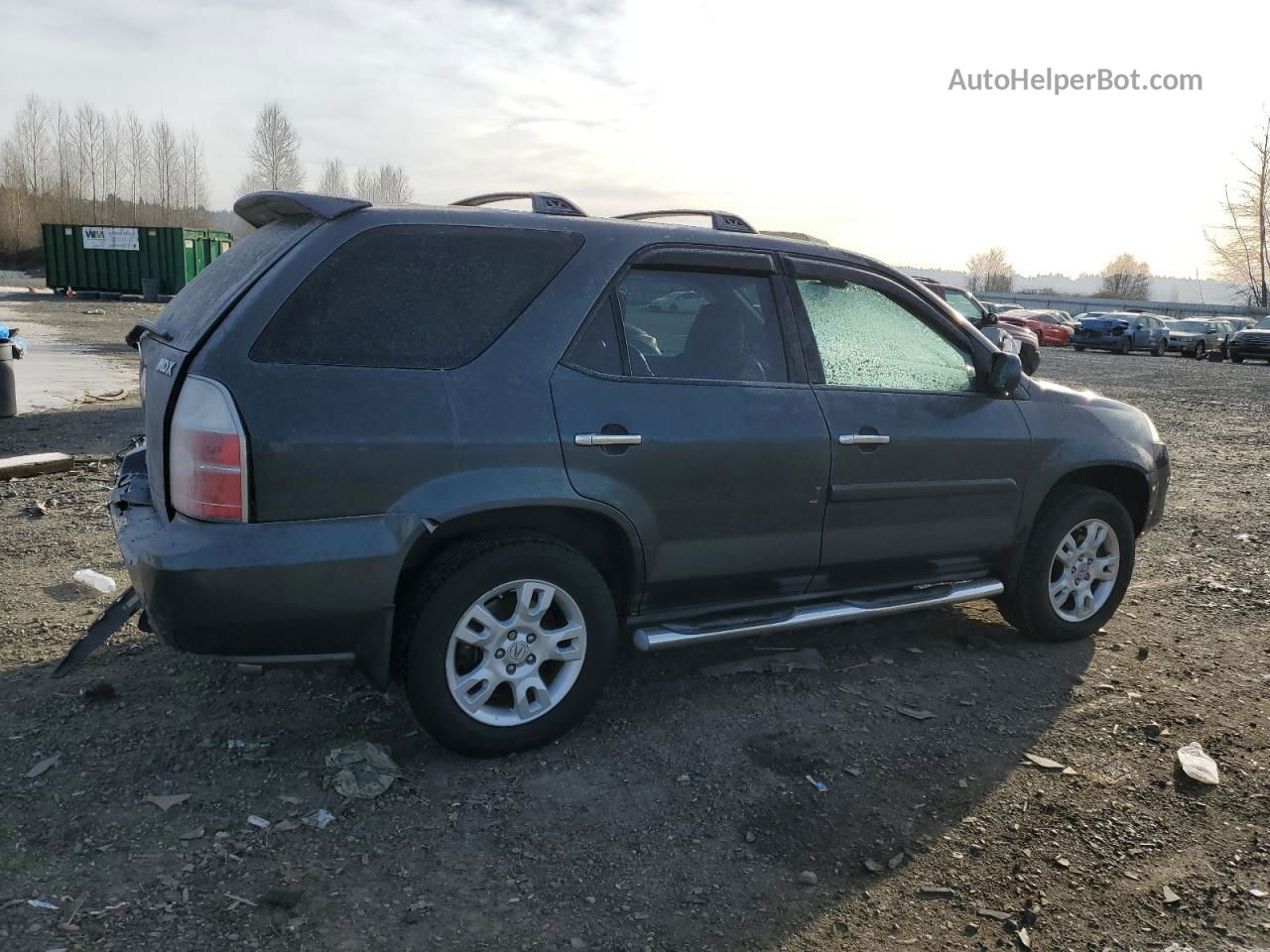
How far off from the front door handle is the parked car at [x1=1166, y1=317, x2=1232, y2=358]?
37.7 m

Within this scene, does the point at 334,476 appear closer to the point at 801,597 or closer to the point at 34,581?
the point at 801,597

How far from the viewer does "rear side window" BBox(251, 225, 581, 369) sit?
10.3 ft

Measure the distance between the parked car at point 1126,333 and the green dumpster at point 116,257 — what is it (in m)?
31.1

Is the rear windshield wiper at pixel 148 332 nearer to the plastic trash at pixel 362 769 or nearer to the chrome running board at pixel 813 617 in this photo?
the plastic trash at pixel 362 769

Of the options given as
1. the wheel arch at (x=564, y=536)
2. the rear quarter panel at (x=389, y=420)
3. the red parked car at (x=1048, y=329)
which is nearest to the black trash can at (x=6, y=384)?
the rear quarter panel at (x=389, y=420)

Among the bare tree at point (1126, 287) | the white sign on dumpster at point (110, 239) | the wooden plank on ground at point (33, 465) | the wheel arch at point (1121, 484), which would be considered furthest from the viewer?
the bare tree at point (1126, 287)

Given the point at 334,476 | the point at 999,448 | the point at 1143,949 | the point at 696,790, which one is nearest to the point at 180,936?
the point at 334,476

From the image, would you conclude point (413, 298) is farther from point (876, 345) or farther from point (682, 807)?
point (876, 345)

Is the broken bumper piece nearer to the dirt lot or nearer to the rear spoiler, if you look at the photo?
the dirt lot

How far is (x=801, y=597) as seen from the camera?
4.11 meters

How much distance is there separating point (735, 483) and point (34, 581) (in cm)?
370

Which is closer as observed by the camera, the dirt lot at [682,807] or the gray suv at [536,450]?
the dirt lot at [682,807]

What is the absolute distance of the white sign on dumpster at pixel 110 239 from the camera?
3625 cm

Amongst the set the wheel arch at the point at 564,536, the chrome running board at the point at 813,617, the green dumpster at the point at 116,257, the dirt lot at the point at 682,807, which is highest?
the green dumpster at the point at 116,257
